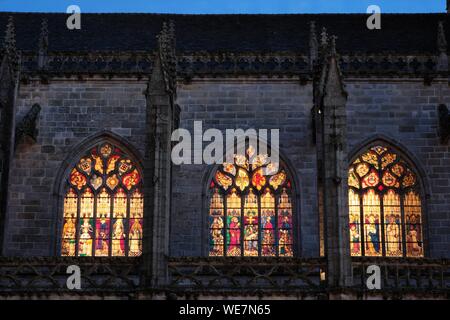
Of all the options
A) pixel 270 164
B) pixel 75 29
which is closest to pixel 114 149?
pixel 270 164

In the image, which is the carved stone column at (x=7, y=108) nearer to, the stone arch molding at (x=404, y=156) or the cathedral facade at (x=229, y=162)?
the cathedral facade at (x=229, y=162)

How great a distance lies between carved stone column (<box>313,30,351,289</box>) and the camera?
16266 mm

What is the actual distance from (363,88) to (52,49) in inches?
348

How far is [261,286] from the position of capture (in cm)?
1625

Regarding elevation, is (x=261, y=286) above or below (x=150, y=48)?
below

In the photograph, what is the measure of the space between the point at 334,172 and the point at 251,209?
5447 millimetres

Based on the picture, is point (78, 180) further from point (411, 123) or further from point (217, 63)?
point (411, 123)

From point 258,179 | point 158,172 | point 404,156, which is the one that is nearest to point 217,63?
point 258,179

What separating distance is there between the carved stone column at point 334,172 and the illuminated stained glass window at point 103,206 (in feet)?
19.0

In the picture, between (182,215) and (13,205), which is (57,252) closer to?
(13,205)

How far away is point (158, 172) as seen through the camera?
54.7ft

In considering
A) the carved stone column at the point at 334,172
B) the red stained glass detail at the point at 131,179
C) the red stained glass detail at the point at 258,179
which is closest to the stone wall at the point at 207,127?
the red stained glass detail at the point at 131,179

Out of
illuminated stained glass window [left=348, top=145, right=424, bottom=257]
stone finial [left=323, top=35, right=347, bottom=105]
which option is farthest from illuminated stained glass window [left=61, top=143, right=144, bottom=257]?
stone finial [left=323, top=35, right=347, bottom=105]

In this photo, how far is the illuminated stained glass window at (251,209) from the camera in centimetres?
2145
